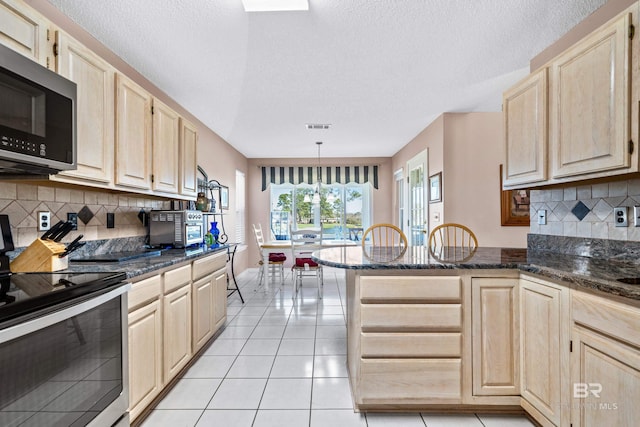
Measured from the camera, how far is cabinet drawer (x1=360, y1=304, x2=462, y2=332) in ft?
5.80

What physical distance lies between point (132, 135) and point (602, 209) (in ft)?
9.96

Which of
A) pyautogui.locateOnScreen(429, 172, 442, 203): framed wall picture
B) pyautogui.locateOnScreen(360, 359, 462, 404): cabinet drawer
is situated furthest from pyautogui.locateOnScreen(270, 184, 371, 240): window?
pyautogui.locateOnScreen(360, 359, 462, 404): cabinet drawer

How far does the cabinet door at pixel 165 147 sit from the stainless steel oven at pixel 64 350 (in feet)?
3.90

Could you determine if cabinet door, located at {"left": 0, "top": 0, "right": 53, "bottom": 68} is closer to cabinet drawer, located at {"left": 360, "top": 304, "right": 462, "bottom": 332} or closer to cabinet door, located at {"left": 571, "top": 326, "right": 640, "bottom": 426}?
cabinet drawer, located at {"left": 360, "top": 304, "right": 462, "bottom": 332}

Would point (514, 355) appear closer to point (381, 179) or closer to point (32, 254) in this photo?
point (32, 254)

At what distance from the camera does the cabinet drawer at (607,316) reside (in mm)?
1105

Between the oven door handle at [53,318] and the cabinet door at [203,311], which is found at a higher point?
the oven door handle at [53,318]

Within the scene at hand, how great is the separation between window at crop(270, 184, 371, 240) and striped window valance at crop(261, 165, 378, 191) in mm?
211

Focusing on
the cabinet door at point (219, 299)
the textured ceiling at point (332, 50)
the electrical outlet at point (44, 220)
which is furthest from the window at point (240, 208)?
the electrical outlet at point (44, 220)

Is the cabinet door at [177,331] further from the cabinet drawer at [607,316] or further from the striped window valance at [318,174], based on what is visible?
the striped window valance at [318,174]
